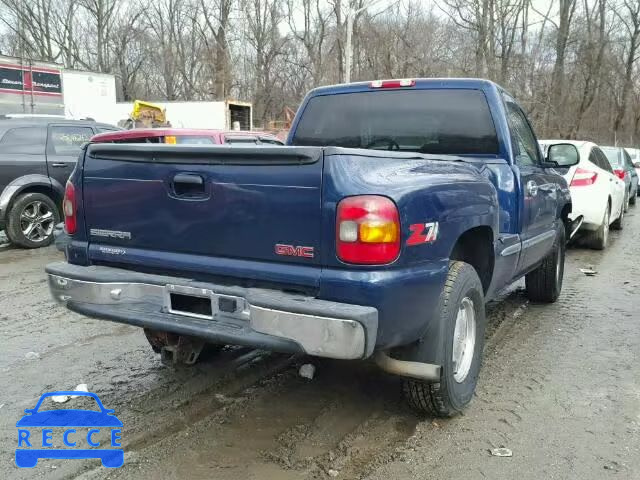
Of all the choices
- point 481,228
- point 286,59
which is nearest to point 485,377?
point 481,228

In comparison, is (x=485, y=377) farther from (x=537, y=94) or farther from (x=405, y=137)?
(x=537, y=94)

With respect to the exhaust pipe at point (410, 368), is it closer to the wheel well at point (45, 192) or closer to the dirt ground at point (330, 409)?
the dirt ground at point (330, 409)

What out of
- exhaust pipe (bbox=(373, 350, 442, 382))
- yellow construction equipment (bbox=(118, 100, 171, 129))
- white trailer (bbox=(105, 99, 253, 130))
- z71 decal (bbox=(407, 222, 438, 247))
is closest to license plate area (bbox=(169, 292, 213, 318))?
exhaust pipe (bbox=(373, 350, 442, 382))

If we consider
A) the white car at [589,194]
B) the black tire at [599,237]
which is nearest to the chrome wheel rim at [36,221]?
the white car at [589,194]

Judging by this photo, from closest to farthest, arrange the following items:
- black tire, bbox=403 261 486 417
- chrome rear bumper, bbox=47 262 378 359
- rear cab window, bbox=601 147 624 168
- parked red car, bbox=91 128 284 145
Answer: chrome rear bumper, bbox=47 262 378 359 < black tire, bbox=403 261 486 417 < parked red car, bbox=91 128 284 145 < rear cab window, bbox=601 147 624 168

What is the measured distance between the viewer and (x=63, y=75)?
25.1 meters

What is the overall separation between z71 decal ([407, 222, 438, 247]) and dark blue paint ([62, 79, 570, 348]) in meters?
0.03

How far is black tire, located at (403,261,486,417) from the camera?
3.21m

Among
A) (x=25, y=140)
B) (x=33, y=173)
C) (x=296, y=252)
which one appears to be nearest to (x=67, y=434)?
(x=296, y=252)

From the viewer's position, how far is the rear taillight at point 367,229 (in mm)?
2693

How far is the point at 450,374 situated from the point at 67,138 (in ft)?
26.2

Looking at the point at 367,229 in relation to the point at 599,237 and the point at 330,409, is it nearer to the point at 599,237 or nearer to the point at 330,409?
the point at 330,409

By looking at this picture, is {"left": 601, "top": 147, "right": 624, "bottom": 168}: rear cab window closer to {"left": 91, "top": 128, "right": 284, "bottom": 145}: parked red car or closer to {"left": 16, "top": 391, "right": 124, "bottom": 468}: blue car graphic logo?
{"left": 91, "top": 128, "right": 284, "bottom": 145}: parked red car

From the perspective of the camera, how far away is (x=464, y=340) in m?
3.67
